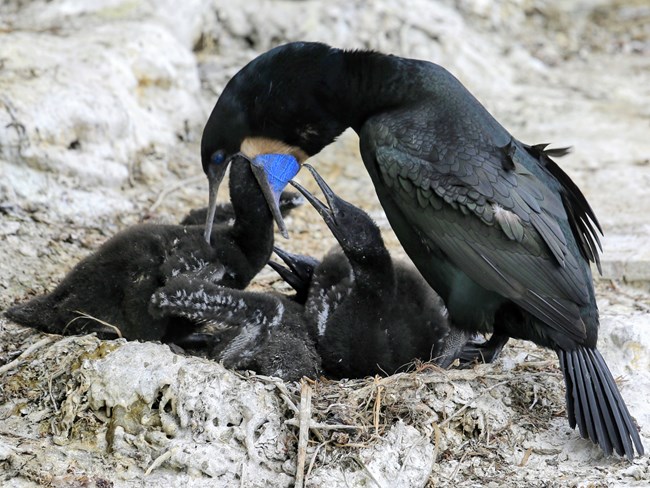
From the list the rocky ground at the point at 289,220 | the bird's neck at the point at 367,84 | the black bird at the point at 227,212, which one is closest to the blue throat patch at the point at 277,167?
→ the black bird at the point at 227,212

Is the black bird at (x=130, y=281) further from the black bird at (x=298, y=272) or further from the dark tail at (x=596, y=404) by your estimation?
the dark tail at (x=596, y=404)

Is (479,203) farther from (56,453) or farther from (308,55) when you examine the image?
(56,453)

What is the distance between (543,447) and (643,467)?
1.48 feet

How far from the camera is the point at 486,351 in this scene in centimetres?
545

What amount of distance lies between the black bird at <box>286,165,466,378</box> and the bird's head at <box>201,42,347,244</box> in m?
0.36

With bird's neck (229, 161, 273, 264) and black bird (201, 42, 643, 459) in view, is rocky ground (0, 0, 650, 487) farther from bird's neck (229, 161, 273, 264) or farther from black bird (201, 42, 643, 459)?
bird's neck (229, 161, 273, 264)

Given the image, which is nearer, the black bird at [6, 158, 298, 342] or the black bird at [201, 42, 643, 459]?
Answer: the black bird at [201, 42, 643, 459]

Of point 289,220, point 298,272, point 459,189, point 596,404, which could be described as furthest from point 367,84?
point 289,220

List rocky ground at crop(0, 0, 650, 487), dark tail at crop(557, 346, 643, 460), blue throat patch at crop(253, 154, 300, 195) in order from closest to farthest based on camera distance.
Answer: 1. rocky ground at crop(0, 0, 650, 487)
2. dark tail at crop(557, 346, 643, 460)
3. blue throat patch at crop(253, 154, 300, 195)

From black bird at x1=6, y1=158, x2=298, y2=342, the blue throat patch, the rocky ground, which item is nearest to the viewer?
the rocky ground

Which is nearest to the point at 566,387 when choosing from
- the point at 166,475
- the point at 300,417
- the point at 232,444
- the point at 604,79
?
the point at 300,417

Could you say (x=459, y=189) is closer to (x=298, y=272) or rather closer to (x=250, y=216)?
(x=250, y=216)

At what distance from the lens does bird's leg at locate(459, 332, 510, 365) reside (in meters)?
5.41

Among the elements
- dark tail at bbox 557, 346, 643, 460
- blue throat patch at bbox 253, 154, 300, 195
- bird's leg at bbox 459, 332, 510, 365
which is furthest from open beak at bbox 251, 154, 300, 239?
dark tail at bbox 557, 346, 643, 460
